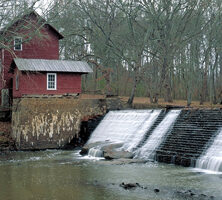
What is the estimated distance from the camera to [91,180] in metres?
13.6

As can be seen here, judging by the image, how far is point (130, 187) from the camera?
12.4 metres

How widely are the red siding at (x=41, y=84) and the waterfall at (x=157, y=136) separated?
7.33 m

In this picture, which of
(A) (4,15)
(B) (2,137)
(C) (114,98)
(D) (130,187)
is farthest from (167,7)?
(D) (130,187)

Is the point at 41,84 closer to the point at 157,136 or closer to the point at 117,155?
the point at 117,155

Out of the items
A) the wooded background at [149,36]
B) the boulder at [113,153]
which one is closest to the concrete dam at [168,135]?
the boulder at [113,153]

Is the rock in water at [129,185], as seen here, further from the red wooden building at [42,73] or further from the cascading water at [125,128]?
the red wooden building at [42,73]

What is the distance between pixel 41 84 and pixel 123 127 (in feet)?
19.7

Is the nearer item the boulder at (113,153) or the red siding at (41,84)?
the boulder at (113,153)

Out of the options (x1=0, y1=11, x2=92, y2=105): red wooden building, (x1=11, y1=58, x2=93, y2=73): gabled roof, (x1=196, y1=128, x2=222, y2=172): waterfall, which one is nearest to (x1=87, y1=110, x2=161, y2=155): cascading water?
(x1=0, y1=11, x2=92, y2=105): red wooden building

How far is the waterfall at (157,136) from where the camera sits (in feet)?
59.1

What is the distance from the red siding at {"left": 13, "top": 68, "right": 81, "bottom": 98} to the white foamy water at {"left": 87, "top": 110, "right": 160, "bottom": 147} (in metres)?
3.15

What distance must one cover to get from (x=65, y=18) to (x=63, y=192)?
25424 millimetres

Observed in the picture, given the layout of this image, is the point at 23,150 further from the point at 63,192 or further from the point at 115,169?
the point at 63,192

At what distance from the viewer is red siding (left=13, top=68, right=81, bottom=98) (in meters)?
24.2
